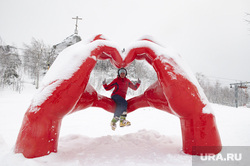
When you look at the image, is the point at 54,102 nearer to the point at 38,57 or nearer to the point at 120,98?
the point at 120,98

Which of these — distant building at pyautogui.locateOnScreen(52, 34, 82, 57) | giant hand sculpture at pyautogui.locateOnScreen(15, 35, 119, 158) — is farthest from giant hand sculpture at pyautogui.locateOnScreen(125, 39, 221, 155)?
distant building at pyautogui.locateOnScreen(52, 34, 82, 57)

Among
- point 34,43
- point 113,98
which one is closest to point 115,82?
point 113,98

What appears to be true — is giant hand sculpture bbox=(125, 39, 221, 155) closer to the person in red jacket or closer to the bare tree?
the person in red jacket

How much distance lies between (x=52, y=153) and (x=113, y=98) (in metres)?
1.57

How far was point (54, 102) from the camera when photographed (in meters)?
2.02

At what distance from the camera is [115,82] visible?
329 centimetres

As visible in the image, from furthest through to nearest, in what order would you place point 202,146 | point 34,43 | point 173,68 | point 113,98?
point 34,43
point 113,98
point 173,68
point 202,146

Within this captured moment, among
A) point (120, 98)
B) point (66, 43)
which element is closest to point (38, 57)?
point (66, 43)

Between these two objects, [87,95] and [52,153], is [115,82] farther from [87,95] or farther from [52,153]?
[52,153]

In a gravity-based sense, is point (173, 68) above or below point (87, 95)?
above

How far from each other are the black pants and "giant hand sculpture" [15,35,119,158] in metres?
1.07

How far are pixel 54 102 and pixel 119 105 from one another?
1420 mm

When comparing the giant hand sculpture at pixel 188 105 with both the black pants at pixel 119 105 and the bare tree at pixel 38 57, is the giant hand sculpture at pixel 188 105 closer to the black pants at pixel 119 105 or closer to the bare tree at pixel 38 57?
the black pants at pixel 119 105

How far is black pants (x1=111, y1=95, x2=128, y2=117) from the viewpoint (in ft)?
10.1
